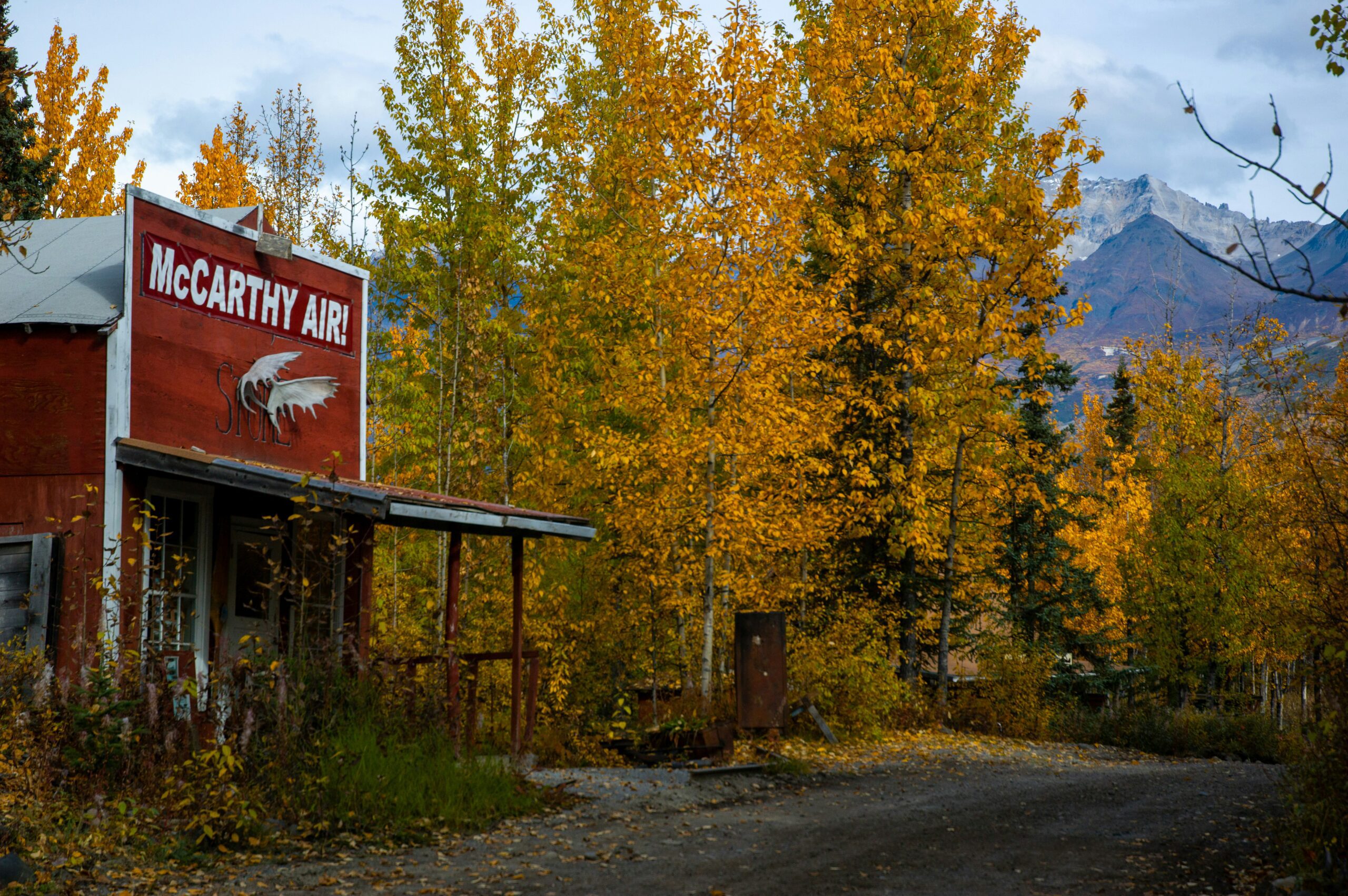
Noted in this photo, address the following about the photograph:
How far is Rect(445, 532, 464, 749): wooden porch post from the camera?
11.1 m

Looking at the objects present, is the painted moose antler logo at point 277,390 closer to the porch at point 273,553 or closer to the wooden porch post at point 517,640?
the porch at point 273,553

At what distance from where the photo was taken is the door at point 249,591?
12211mm

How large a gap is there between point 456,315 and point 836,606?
29.4ft

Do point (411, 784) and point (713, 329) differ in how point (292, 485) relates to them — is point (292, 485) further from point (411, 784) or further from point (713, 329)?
point (713, 329)

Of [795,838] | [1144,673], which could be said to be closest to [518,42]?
[795,838]

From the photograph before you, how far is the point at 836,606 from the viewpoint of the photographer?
830 inches

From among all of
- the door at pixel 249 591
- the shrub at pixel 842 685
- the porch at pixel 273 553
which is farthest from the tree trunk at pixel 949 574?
the door at pixel 249 591

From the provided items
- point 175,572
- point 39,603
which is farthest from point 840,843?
point 39,603

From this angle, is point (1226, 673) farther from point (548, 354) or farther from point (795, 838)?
point (795, 838)

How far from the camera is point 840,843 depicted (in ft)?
31.4

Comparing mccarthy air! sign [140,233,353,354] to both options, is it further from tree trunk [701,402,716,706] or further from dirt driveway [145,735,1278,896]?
dirt driveway [145,735,1278,896]

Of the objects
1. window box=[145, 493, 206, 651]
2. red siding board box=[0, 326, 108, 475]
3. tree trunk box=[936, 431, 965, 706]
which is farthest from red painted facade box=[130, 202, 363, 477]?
tree trunk box=[936, 431, 965, 706]

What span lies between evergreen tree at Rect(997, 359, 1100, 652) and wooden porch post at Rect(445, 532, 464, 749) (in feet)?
53.9

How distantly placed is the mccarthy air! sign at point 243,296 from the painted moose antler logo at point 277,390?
1.22ft
